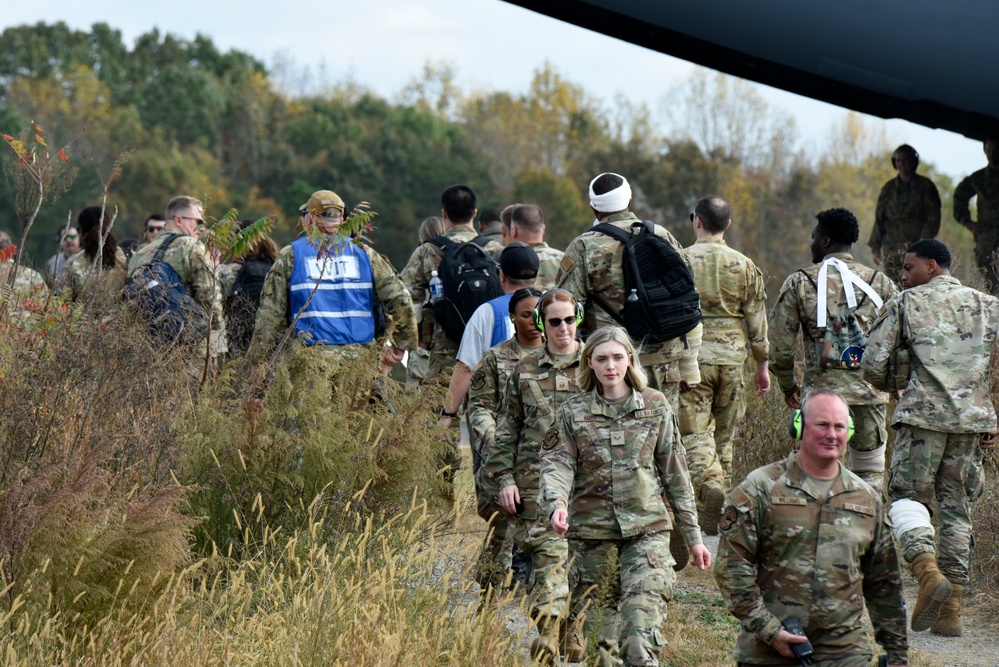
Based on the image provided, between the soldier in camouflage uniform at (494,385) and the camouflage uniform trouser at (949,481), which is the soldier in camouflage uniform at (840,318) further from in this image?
the soldier in camouflage uniform at (494,385)

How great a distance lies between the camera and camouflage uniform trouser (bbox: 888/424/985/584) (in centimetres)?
709

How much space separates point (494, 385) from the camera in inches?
265

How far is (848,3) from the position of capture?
1027 centimetres

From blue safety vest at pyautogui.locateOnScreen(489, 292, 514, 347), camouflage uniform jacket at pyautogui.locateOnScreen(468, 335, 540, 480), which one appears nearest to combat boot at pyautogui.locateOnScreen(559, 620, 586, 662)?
camouflage uniform jacket at pyautogui.locateOnScreen(468, 335, 540, 480)

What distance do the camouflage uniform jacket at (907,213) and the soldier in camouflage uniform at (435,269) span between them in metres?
5.32

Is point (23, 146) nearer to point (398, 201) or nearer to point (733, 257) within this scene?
point (733, 257)

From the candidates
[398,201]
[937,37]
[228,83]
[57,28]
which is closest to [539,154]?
[228,83]

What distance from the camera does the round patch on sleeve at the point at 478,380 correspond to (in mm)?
6738

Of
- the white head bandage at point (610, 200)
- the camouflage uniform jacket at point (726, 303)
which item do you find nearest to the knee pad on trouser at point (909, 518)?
the camouflage uniform jacket at point (726, 303)

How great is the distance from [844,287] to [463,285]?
243 centimetres

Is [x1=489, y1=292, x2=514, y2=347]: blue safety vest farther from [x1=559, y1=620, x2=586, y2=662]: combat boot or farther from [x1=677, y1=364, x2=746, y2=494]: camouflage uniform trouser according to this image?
[x1=559, y1=620, x2=586, y2=662]: combat boot

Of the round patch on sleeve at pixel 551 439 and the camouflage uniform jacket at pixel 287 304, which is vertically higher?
the camouflage uniform jacket at pixel 287 304

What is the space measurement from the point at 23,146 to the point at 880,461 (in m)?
5.20

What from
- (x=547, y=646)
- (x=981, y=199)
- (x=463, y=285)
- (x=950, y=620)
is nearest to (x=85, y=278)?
(x=463, y=285)
